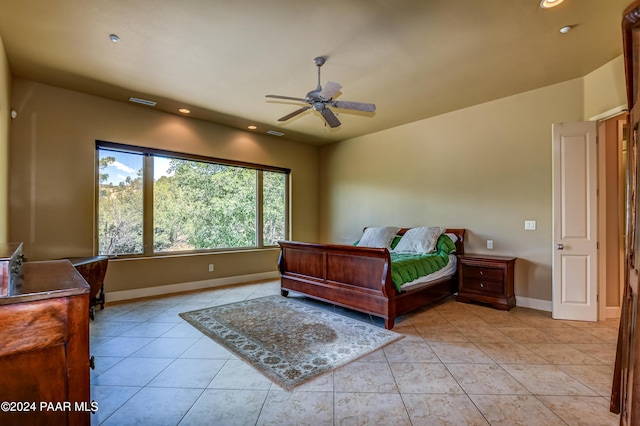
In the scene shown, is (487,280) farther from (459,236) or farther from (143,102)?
(143,102)

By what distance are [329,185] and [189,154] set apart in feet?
10.1

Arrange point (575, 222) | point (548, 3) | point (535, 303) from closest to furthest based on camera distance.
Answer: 1. point (548, 3)
2. point (575, 222)
3. point (535, 303)

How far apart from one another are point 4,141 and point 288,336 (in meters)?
3.78

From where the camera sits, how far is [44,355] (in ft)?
3.36

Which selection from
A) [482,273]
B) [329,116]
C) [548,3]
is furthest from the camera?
[482,273]

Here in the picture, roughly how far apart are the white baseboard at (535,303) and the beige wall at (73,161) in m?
4.82

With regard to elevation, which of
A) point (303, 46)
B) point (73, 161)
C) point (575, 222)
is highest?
point (303, 46)

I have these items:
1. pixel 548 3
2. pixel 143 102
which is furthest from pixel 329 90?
pixel 143 102

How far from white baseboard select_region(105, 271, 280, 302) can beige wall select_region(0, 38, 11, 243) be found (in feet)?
4.83

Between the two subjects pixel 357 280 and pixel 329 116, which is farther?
pixel 357 280

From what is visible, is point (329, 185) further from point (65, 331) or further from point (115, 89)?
point (65, 331)

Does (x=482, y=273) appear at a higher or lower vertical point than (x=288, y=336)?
higher

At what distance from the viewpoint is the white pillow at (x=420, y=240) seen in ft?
14.7

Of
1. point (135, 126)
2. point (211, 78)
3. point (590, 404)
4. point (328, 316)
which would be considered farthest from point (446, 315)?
point (135, 126)
